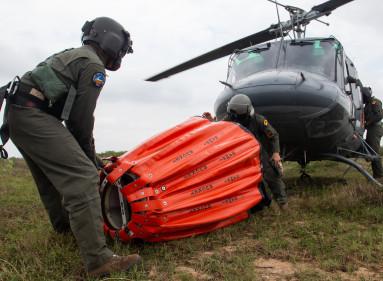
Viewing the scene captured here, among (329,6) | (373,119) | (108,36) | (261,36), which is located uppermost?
(329,6)

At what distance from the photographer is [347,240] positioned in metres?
3.98

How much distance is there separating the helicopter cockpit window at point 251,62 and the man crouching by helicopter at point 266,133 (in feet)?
5.15

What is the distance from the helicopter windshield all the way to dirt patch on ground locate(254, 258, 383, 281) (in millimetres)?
3990

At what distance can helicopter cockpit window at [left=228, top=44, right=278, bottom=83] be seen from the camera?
6.98 m

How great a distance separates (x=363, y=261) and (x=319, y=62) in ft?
13.5

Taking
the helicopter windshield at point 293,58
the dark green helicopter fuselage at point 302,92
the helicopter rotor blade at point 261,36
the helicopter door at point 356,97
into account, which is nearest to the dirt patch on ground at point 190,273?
the dark green helicopter fuselage at point 302,92

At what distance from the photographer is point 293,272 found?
128 inches

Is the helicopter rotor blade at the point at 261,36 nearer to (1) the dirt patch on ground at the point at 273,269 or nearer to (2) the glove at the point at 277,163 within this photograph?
(2) the glove at the point at 277,163

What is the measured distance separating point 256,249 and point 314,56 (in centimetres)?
414

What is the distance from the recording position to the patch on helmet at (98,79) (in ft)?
10.6

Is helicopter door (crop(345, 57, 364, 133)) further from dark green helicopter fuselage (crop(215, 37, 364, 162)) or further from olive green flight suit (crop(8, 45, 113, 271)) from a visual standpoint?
olive green flight suit (crop(8, 45, 113, 271))

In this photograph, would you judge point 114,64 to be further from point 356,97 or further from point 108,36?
point 356,97

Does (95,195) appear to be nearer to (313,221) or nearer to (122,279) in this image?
(122,279)

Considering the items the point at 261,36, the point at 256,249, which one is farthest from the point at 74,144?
the point at 261,36
